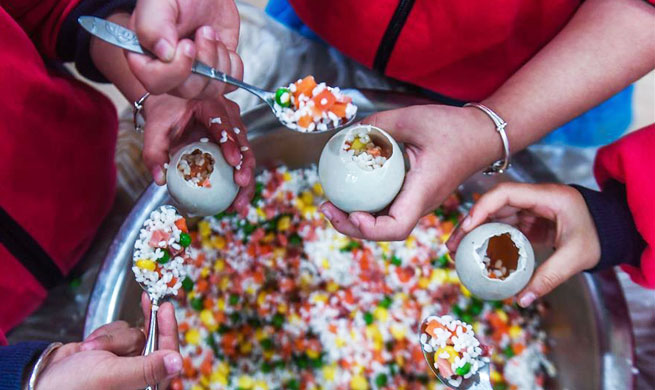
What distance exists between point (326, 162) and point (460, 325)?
26 centimetres

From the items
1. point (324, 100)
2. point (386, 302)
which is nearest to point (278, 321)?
point (386, 302)

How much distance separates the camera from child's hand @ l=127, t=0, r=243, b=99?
475 millimetres

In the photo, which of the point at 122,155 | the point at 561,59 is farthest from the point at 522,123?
the point at 122,155

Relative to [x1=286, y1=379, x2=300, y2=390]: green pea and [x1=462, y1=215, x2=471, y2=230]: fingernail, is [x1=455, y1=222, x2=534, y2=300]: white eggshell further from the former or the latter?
[x1=286, y1=379, x2=300, y2=390]: green pea

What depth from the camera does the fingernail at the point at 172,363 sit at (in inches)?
20.3

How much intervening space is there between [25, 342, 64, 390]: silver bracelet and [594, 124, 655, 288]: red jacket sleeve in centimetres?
67

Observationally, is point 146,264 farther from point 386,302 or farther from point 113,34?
point 386,302

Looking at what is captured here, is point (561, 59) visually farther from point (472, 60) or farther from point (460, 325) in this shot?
point (460, 325)

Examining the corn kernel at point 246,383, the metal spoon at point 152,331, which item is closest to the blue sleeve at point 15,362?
the metal spoon at point 152,331

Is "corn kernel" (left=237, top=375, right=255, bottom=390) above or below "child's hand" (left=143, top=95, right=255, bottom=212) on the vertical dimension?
below

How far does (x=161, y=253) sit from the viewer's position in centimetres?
63

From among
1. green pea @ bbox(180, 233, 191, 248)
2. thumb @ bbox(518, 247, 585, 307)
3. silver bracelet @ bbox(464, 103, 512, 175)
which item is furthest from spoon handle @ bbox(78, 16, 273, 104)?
thumb @ bbox(518, 247, 585, 307)

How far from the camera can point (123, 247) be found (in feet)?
2.31

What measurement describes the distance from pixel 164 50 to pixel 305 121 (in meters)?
0.18
